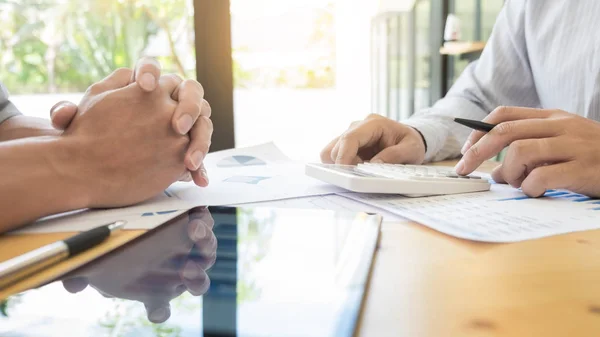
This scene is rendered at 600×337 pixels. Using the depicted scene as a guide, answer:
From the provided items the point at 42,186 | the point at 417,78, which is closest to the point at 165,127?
the point at 42,186

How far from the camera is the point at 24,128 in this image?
0.71 metres

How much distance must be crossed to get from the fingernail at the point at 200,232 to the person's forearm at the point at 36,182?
168mm

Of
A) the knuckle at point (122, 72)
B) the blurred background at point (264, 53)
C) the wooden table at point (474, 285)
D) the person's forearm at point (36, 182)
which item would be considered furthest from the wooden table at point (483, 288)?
the blurred background at point (264, 53)

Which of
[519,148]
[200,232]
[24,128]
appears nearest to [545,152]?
[519,148]

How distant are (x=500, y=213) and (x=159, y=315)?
13.4 inches

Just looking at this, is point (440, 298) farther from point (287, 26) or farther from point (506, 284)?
point (287, 26)

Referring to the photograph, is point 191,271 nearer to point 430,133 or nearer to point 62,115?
point 62,115

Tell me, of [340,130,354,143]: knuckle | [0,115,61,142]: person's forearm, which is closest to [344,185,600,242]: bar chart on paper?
[340,130,354,143]: knuckle

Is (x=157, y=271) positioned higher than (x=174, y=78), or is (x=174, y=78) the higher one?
(x=174, y=78)

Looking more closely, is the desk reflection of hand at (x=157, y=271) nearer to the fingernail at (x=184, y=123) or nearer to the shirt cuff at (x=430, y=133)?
the fingernail at (x=184, y=123)

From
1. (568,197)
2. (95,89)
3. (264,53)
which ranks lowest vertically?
(568,197)

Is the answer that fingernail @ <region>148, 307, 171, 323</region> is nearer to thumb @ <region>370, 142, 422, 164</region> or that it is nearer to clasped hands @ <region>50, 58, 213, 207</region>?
clasped hands @ <region>50, 58, 213, 207</region>

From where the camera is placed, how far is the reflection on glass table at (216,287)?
22 cm

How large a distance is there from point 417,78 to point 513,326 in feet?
8.63
